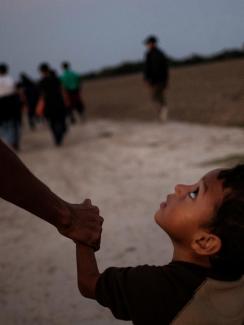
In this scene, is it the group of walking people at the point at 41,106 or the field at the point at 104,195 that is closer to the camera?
the field at the point at 104,195

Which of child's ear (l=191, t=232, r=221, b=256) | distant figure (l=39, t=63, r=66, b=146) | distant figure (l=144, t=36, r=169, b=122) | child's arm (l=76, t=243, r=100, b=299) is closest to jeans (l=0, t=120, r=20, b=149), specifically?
distant figure (l=39, t=63, r=66, b=146)

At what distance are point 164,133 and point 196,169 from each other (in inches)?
164

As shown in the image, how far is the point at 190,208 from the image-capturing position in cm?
168

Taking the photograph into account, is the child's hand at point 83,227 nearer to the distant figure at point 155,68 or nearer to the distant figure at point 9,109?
the distant figure at point 9,109

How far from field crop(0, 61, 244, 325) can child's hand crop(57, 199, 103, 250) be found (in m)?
1.25

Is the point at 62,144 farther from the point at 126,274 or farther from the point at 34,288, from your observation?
the point at 126,274

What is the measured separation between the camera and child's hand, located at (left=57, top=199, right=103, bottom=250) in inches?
72.8

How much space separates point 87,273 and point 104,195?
3.99 meters

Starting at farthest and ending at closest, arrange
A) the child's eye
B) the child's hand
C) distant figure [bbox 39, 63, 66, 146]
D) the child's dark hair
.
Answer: distant figure [bbox 39, 63, 66, 146] < the child's hand < the child's eye < the child's dark hair

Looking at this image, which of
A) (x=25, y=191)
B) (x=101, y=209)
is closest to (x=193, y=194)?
(x=25, y=191)

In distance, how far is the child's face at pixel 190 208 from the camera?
1.64 metres

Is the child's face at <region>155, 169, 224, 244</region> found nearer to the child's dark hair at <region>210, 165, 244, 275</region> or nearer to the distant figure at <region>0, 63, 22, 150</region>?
the child's dark hair at <region>210, 165, 244, 275</region>

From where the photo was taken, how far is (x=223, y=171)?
1.70 meters

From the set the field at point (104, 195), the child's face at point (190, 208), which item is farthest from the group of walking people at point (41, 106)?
the child's face at point (190, 208)
